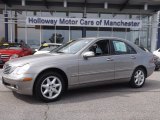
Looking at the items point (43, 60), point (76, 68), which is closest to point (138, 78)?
point (76, 68)

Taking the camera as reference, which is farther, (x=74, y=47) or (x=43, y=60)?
(x=74, y=47)

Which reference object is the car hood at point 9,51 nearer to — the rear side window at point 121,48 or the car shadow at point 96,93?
the car shadow at point 96,93

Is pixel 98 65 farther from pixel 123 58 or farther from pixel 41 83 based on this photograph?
pixel 41 83

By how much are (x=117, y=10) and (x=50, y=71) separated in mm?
18591

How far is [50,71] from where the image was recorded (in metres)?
6.04

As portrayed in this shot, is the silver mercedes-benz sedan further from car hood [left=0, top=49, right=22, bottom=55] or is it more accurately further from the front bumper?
car hood [left=0, top=49, right=22, bottom=55]

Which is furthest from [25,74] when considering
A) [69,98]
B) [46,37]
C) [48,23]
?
[46,37]

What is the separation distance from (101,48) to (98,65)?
0.55 m

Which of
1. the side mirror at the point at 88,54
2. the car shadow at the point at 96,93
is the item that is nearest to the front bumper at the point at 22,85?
the car shadow at the point at 96,93

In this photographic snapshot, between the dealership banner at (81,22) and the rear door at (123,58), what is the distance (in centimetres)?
1363

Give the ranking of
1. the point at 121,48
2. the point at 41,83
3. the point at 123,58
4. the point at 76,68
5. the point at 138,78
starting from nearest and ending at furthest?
the point at 41,83 < the point at 76,68 < the point at 123,58 < the point at 121,48 < the point at 138,78

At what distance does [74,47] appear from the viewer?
22.6 feet

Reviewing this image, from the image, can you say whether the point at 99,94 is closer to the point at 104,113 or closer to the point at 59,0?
the point at 104,113

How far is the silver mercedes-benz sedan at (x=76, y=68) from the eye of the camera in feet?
19.1
